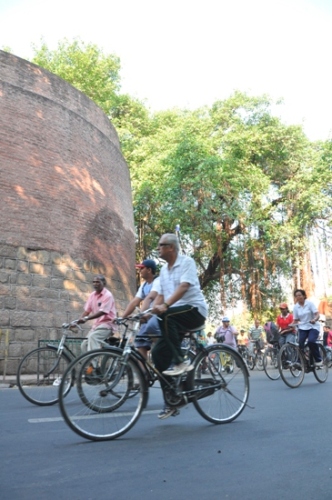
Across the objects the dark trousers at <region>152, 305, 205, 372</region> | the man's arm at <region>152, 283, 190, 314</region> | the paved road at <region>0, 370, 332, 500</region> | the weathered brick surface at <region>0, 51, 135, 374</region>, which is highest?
the weathered brick surface at <region>0, 51, 135, 374</region>

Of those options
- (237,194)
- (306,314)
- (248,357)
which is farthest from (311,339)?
(237,194)

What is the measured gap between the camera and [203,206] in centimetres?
2358

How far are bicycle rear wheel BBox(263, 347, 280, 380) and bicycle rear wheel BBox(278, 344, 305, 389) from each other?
1.89m

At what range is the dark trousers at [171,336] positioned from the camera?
496 centimetres

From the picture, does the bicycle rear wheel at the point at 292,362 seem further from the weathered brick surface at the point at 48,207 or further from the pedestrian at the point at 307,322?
the weathered brick surface at the point at 48,207

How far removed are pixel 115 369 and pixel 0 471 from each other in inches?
54.3

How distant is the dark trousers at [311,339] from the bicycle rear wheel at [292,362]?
21.3 inches

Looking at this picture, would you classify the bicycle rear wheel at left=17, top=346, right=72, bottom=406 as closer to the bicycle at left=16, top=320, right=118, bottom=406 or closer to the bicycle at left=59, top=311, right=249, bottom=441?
the bicycle at left=16, top=320, right=118, bottom=406

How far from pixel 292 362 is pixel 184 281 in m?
4.99

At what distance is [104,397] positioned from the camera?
4578 millimetres

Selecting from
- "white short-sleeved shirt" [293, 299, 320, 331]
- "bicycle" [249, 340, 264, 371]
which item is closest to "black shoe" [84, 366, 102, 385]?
"white short-sleeved shirt" [293, 299, 320, 331]

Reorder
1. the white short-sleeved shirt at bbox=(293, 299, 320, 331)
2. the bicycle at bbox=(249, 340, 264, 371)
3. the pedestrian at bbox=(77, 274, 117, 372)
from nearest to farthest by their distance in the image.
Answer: the pedestrian at bbox=(77, 274, 117, 372) → the white short-sleeved shirt at bbox=(293, 299, 320, 331) → the bicycle at bbox=(249, 340, 264, 371)

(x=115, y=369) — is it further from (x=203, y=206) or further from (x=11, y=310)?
(x=203, y=206)

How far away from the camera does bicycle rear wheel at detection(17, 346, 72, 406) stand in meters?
7.20
